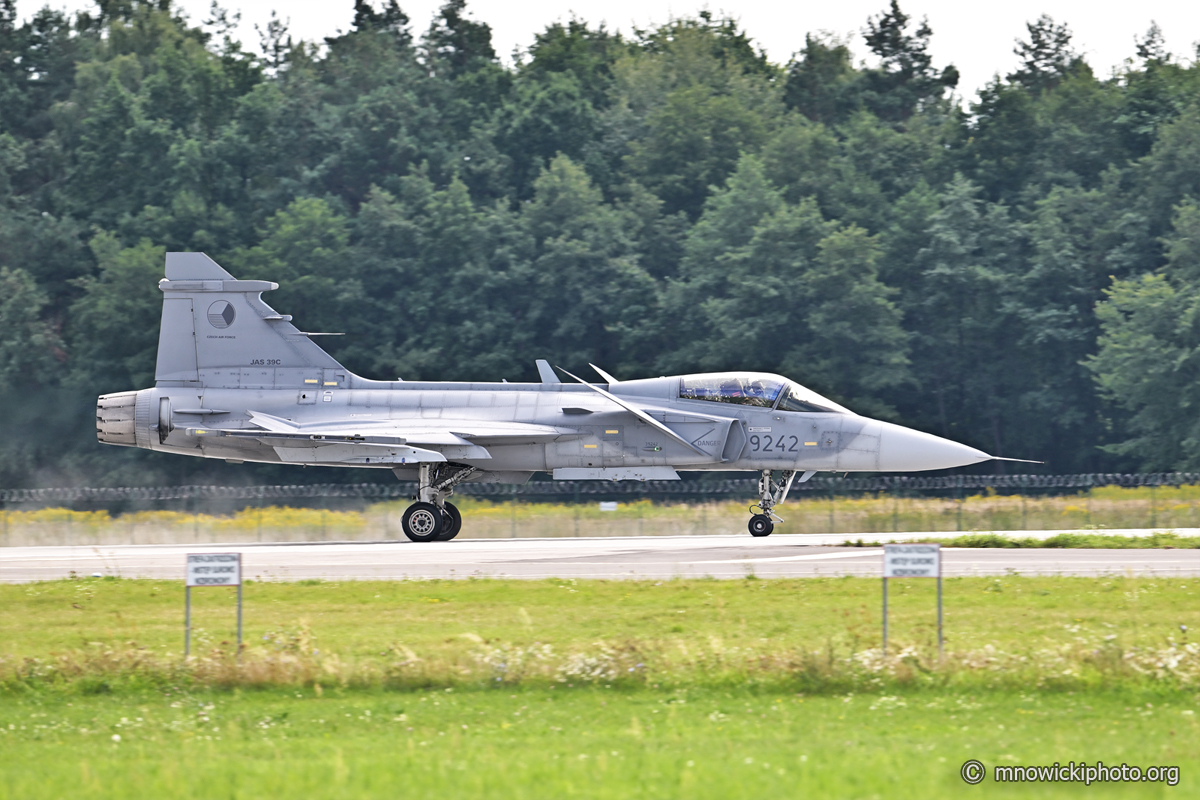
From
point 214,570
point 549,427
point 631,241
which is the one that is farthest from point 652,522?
point 631,241

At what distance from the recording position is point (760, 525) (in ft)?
88.7

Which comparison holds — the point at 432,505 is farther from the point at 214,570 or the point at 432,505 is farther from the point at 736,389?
the point at 214,570

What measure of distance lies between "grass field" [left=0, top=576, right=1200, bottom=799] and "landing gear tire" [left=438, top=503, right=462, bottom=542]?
968 cm

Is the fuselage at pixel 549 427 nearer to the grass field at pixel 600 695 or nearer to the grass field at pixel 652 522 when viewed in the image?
the grass field at pixel 652 522

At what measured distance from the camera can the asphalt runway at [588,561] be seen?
20016mm

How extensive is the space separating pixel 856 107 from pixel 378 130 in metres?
25.6

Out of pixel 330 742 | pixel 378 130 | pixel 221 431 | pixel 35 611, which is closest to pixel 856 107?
pixel 378 130

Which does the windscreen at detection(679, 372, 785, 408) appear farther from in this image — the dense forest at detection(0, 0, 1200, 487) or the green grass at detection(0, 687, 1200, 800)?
the dense forest at detection(0, 0, 1200, 487)

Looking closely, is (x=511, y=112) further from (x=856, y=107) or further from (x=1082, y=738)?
(x=1082, y=738)

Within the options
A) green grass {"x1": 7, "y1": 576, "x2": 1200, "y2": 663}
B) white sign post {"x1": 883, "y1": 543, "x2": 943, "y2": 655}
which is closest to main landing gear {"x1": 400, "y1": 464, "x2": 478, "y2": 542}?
green grass {"x1": 7, "y1": 576, "x2": 1200, "y2": 663}

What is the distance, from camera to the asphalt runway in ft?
65.7

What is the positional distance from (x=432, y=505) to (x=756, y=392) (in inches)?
252

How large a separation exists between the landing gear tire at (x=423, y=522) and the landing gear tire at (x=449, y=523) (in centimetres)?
16

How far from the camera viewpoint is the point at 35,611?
17.1m
